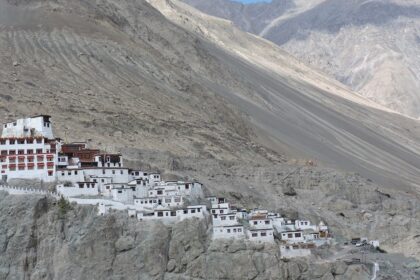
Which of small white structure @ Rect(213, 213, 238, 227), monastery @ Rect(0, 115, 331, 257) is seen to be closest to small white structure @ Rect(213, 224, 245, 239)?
monastery @ Rect(0, 115, 331, 257)

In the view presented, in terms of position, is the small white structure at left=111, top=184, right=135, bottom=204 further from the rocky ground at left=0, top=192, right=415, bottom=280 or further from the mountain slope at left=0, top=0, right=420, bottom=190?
the mountain slope at left=0, top=0, right=420, bottom=190

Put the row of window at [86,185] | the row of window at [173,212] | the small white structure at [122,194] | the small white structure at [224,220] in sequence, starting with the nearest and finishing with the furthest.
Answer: the row of window at [173,212], the small white structure at [224,220], the small white structure at [122,194], the row of window at [86,185]

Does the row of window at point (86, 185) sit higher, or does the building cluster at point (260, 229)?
the row of window at point (86, 185)

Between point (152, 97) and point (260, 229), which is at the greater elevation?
point (152, 97)

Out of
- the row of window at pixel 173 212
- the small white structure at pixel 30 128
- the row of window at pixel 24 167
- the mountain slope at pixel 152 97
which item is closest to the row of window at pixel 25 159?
the row of window at pixel 24 167

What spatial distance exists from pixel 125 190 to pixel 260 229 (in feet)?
33.4

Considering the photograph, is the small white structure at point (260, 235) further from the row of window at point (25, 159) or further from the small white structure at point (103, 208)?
the row of window at point (25, 159)

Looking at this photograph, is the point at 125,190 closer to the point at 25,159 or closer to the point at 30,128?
the point at 25,159

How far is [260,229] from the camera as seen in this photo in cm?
7412

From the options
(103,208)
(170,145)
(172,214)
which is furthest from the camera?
(170,145)

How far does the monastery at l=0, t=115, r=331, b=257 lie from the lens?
2916 inches

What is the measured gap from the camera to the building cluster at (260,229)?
73.4 m

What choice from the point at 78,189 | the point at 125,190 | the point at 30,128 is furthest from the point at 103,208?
the point at 30,128

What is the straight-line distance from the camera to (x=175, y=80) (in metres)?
151
